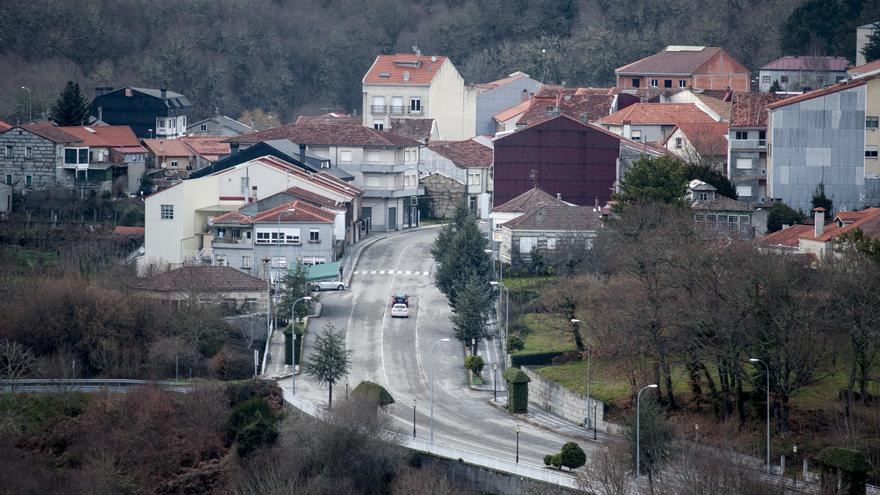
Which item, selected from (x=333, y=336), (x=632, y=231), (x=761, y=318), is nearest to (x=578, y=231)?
(x=632, y=231)

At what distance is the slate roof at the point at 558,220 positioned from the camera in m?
61.1

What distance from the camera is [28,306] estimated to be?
55.9 m

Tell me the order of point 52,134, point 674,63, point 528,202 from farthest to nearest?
point 674,63 → point 52,134 → point 528,202

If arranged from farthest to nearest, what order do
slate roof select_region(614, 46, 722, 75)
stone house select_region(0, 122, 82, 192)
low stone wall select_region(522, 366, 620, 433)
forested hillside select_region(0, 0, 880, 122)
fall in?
forested hillside select_region(0, 0, 880, 122), slate roof select_region(614, 46, 722, 75), stone house select_region(0, 122, 82, 192), low stone wall select_region(522, 366, 620, 433)

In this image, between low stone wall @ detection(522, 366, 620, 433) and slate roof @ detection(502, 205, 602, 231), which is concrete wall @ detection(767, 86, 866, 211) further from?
low stone wall @ detection(522, 366, 620, 433)

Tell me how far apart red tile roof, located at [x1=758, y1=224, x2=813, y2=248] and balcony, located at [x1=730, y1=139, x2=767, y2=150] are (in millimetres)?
8047

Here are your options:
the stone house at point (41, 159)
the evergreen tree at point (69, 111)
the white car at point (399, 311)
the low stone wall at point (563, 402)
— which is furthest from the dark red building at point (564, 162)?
the low stone wall at point (563, 402)

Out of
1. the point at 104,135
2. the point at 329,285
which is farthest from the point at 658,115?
the point at 329,285

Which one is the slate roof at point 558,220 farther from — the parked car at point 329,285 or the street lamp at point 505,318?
the parked car at point 329,285

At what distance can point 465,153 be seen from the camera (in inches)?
3095

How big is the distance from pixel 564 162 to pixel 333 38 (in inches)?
1749

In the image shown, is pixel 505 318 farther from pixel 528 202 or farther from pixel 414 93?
pixel 414 93

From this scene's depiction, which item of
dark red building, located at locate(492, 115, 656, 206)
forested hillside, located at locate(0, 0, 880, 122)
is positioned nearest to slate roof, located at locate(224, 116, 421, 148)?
dark red building, located at locate(492, 115, 656, 206)

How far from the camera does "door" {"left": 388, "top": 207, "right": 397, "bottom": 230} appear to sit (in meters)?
72.9
